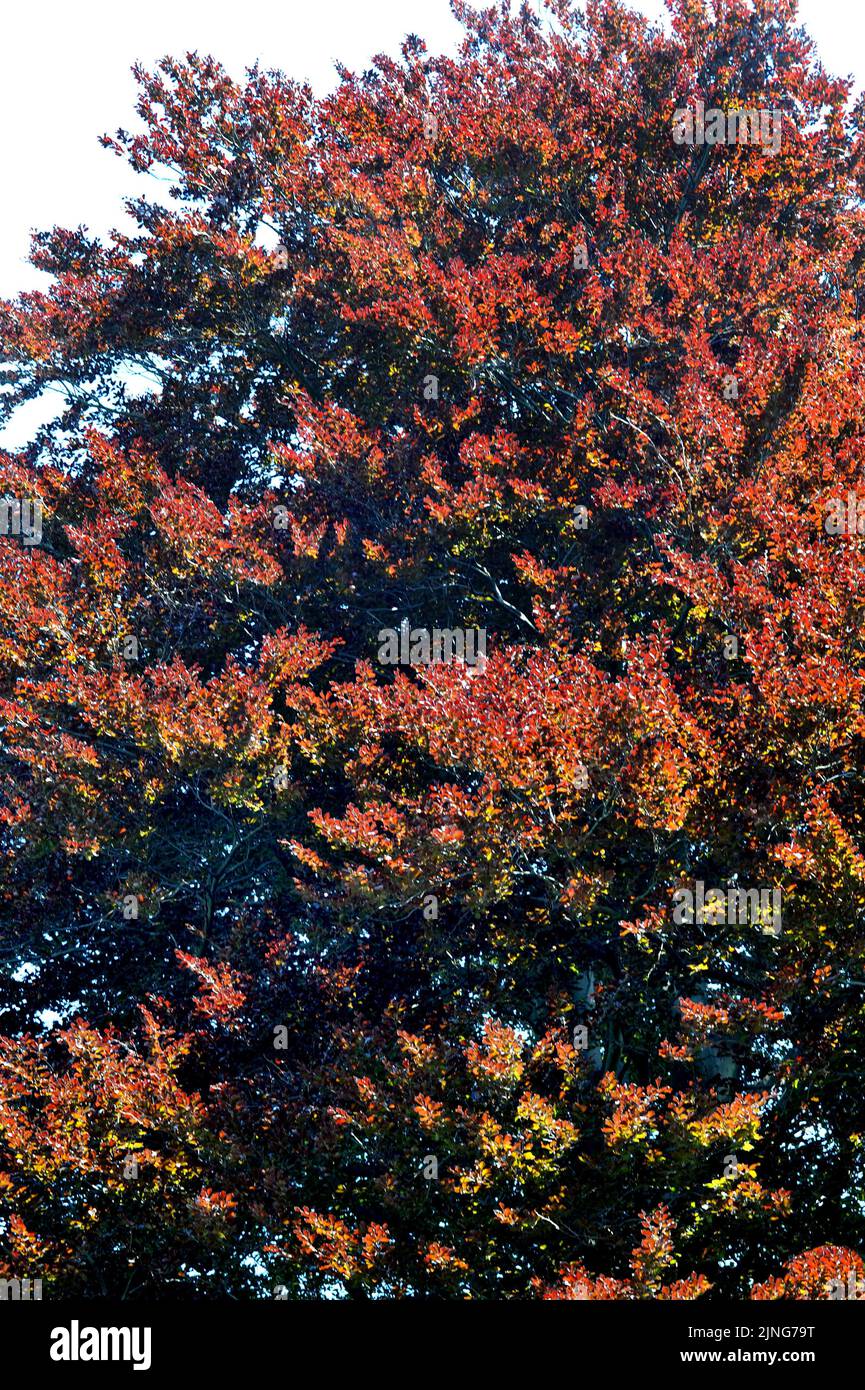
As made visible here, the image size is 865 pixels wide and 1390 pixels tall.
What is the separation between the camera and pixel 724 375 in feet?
38.1

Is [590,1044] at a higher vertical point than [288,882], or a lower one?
lower

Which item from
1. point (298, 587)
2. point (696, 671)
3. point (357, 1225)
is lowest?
point (357, 1225)

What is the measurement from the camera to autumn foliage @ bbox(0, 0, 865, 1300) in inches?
347

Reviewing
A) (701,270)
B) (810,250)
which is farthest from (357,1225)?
(810,250)

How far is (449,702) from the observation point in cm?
919

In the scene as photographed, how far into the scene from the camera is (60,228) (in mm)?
15633

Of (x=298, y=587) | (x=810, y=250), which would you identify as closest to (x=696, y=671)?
(x=298, y=587)

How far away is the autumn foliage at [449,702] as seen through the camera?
28.9 feet
